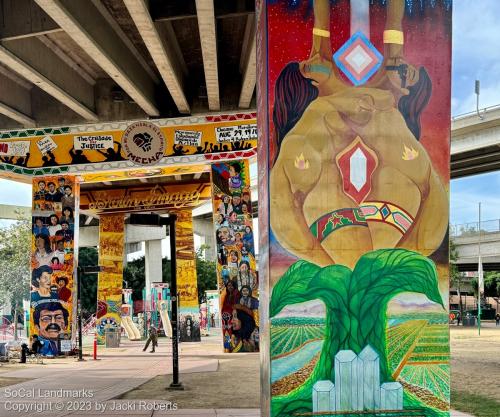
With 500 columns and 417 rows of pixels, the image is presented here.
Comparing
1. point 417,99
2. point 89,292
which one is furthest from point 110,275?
point 89,292

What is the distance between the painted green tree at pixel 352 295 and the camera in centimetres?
729

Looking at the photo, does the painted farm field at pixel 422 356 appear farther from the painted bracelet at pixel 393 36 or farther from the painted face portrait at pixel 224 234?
the painted face portrait at pixel 224 234

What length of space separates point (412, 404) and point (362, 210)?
7.08 feet

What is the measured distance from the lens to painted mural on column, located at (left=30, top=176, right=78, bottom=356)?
896 inches

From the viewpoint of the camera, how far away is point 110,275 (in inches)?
1416

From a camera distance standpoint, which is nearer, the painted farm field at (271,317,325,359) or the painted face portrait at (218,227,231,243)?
the painted farm field at (271,317,325,359)

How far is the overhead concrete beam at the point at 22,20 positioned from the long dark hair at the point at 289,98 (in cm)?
882

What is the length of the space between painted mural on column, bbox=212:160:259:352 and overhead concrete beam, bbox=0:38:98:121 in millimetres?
4898

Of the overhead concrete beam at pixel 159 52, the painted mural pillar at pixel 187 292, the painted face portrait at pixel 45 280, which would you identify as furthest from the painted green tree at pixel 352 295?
the painted mural pillar at pixel 187 292

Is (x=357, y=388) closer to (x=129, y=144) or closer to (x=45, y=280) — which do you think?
(x=129, y=144)

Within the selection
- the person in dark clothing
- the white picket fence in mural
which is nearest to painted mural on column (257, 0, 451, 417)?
the white picket fence in mural

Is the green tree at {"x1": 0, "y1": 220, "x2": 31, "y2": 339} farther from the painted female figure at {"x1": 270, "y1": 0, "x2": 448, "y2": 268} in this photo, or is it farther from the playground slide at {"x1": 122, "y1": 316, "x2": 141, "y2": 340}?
the painted female figure at {"x1": 270, "y1": 0, "x2": 448, "y2": 268}

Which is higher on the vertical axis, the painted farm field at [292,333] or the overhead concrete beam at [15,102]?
the overhead concrete beam at [15,102]

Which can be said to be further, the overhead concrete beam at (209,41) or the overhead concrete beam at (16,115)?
the overhead concrete beam at (16,115)
